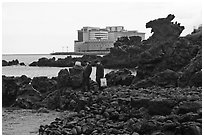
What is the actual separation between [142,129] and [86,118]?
102 inches

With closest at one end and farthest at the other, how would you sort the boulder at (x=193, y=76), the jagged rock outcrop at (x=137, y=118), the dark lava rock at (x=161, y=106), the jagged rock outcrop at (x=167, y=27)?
the jagged rock outcrop at (x=137, y=118) < the dark lava rock at (x=161, y=106) < the boulder at (x=193, y=76) < the jagged rock outcrop at (x=167, y=27)

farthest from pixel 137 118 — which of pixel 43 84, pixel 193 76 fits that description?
pixel 43 84

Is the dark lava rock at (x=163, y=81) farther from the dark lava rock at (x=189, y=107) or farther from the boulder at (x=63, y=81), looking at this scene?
the dark lava rock at (x=189, y=107)

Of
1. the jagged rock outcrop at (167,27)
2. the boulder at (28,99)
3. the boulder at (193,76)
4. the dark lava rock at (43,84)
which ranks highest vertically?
the jagged rock outcrop at (167,27)

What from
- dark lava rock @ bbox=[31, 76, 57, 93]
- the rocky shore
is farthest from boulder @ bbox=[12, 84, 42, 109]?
dark lava rock @ bbox=[31, 76, 57, 93]

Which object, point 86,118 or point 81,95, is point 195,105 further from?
point 81,95

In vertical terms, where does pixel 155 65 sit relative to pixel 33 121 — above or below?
above

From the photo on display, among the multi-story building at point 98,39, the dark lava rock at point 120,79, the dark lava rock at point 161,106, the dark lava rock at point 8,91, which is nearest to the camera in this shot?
the dark lava rock at point 161,106

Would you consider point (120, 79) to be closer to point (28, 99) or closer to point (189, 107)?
point (28, 99)

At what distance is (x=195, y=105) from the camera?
944 cm

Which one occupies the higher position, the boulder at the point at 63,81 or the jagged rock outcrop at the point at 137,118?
the boulder at the point at 63,81

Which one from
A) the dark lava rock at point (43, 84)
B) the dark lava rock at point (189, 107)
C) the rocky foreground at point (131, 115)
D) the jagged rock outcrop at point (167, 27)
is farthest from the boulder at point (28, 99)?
the jagged rock outcrop at point (167, 27)

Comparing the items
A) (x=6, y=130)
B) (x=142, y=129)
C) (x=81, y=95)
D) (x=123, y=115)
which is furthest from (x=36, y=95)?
(x=142, y=129)

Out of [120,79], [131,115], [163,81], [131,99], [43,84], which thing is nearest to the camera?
[131,115]
